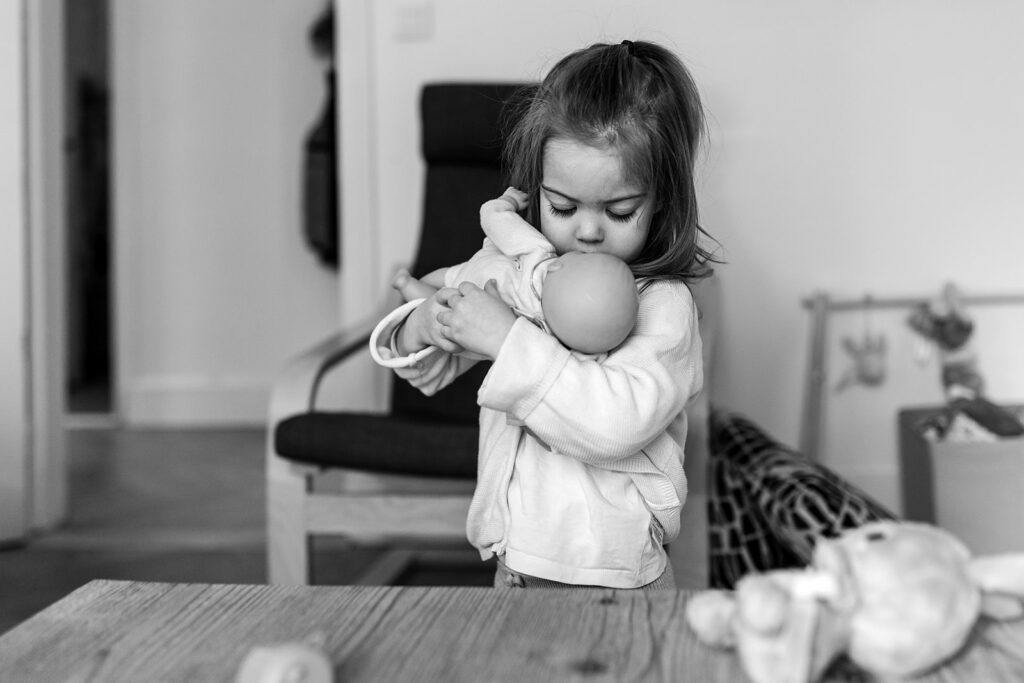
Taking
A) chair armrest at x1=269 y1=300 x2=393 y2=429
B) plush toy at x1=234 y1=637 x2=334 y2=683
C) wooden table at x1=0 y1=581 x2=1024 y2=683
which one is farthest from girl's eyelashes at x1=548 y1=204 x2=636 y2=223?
chair armrest at x1=269 y1=300 x2=393 y2=429

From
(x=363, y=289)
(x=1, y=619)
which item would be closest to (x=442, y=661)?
(x=1, y=619)

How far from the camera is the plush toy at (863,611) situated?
24.0 inches

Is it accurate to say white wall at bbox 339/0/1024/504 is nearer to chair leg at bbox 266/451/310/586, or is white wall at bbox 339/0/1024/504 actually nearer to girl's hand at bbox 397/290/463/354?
chair leg at bbox 266/451/310/586

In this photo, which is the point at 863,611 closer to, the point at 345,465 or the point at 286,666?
the point at 286,666

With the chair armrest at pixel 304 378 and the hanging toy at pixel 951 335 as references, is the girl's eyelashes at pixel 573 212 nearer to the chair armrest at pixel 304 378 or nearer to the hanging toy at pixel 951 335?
the chair armrest at pixel 304 378

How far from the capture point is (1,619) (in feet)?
6.07

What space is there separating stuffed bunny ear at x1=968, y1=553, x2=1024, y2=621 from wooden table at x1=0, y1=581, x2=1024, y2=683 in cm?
2

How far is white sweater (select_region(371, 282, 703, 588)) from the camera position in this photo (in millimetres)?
831

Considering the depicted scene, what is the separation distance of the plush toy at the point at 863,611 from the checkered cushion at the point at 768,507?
3.35 feet

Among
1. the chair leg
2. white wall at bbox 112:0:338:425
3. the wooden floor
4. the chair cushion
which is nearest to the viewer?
the chair cushion

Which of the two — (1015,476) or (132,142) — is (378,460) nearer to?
(1015,476)

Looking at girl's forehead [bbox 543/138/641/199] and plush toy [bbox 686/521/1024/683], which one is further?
girl's forehead [bbox 543/138/641/199]

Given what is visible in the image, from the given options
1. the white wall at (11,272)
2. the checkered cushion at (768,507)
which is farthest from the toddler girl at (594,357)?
the white wall at (11,272)

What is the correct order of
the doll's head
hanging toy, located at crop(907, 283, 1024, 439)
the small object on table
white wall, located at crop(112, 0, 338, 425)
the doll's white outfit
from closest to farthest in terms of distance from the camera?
the small object on table < the doll's head < the doll's white outfit < hanging toy, located at crop(907, 283, 1024, 439) < white wall, located at crop(112, 0, 338, 425)
